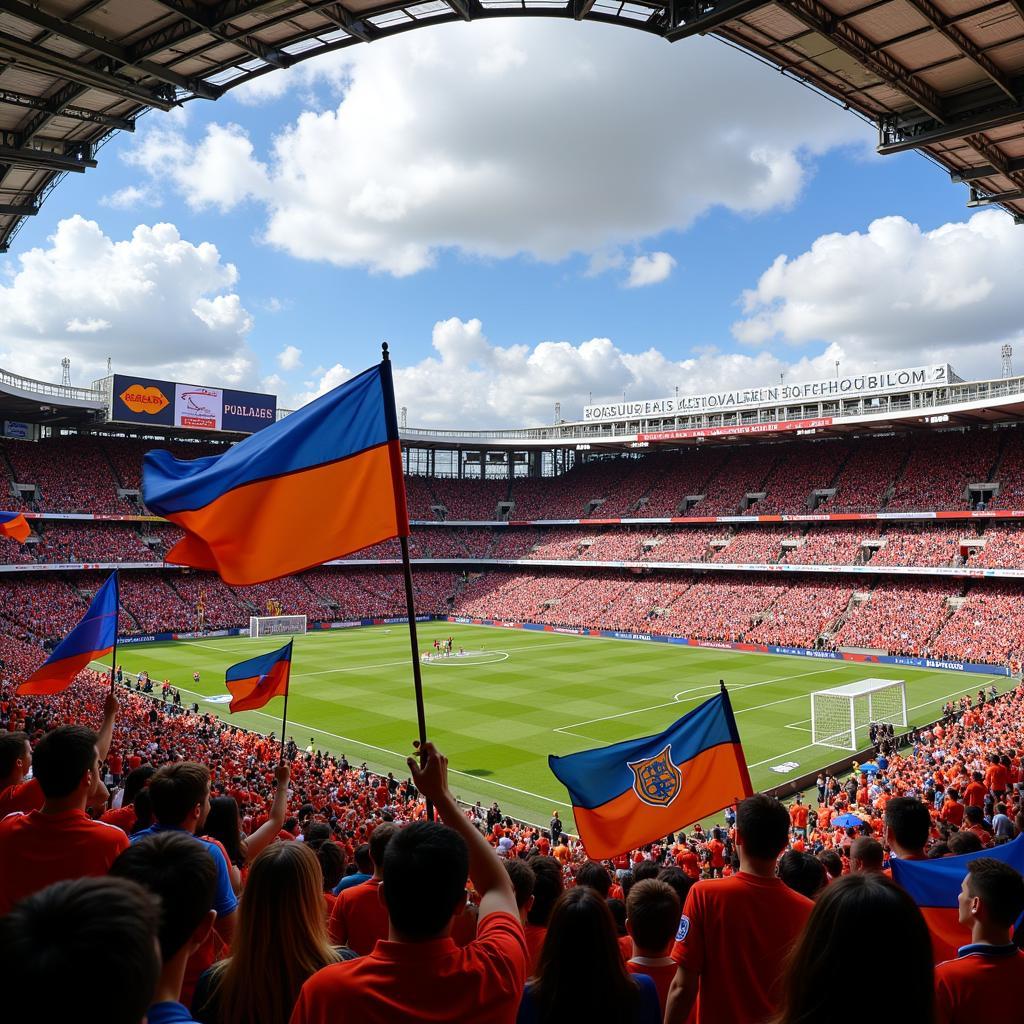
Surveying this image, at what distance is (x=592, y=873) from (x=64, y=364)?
69.9 m

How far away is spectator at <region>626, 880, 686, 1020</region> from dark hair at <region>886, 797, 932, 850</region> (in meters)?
2.46

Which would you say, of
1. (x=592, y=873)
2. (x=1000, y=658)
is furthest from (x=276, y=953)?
(x=1000, y=658)

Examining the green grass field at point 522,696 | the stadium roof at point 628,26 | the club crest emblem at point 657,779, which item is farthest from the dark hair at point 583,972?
the green grass field at point 522,696

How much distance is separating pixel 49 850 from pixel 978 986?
175 inches

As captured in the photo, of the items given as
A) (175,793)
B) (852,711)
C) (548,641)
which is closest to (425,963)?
(175,793)

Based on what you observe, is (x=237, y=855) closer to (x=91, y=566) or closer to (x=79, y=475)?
(x=91, y=566)

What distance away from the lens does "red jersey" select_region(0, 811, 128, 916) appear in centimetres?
399

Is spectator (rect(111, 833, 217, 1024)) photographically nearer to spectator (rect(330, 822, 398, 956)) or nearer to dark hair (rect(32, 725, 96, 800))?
dark hair (rect(32, 725, 96, 800))

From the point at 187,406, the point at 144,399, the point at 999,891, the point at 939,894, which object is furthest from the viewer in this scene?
the point at 187,406

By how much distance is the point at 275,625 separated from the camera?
56.5 m

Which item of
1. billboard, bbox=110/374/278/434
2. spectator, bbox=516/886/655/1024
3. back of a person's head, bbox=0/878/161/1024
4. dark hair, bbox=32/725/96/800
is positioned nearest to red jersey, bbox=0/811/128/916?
dark hair, bbox=32/725/96/800

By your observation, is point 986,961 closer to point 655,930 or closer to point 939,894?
point 655,930

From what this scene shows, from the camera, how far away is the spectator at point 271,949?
9.87 ft

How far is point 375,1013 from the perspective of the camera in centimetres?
238
